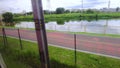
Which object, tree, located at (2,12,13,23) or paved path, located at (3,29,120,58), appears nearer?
paved path, located at (3,29,120,58)

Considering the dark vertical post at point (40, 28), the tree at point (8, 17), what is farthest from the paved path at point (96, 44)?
the tree at point (8, 17)

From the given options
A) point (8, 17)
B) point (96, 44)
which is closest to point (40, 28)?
point (96, 44)

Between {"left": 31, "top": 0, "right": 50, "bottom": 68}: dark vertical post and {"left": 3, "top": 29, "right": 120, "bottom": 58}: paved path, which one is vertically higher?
{"left": 31, "top": 0, "right": 50, "bottom": 68}: dark vertical post

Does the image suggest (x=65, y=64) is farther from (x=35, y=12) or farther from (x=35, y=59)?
(x=35, y=12)

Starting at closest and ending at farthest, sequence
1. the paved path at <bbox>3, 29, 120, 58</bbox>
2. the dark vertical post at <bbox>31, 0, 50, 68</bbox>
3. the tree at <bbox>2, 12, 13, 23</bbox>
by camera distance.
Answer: the dark vertical post at <bbox>31, 0, 50, 68</bbox> < the paved path at <bbox>3, 29, 120, 58</bbox> < the tree at <bbox>2, 12, 13, 23</bbox>

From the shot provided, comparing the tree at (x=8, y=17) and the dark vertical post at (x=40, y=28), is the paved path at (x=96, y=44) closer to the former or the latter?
the dark vertical post at (x=40, y=28)

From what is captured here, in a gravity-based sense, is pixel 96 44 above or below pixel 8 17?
below

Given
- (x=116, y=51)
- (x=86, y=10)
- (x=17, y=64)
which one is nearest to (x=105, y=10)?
(x=86, y=10)

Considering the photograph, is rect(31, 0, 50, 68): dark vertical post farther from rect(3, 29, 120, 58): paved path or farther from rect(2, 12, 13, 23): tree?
rect(2, 12, 13, 23): tree

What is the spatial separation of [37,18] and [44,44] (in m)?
0.49

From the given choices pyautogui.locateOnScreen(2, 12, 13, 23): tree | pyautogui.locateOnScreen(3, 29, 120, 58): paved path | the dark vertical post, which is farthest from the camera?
pyautogui.locateOnScreen(2, 12, 13, 23): tree

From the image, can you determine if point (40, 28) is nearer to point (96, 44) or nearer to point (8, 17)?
point (96, 44)

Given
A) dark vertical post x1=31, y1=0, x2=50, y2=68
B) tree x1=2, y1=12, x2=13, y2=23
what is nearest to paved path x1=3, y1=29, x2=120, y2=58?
dark vertical post x1=31, y1=0, x2=50, y2=68

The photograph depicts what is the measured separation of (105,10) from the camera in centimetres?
6788
